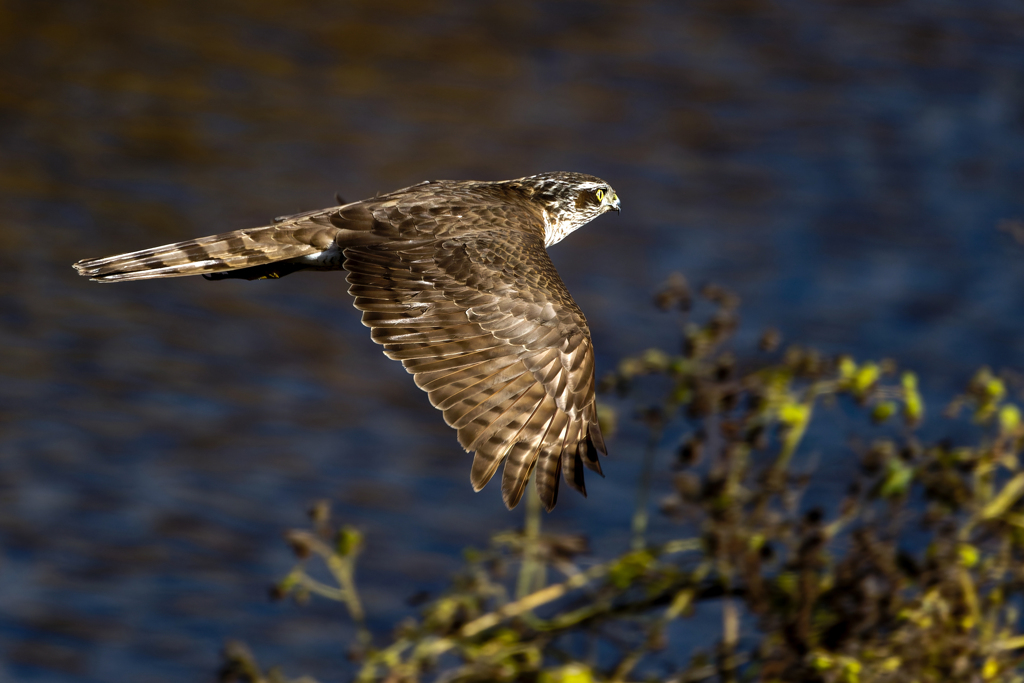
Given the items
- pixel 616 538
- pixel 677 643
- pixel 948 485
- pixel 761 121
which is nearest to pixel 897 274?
pixel 761 121

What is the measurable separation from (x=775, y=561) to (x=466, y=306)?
6.12ft

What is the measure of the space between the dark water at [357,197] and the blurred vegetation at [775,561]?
187 inches

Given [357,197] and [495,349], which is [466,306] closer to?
[495,349]

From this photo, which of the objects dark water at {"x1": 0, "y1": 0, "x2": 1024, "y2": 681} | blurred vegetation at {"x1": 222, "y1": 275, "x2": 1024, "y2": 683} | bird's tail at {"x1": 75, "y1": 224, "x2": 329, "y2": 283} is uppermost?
dark water at {"x1": 0, "y1": 0, "x2": 1024, "y2": 681}

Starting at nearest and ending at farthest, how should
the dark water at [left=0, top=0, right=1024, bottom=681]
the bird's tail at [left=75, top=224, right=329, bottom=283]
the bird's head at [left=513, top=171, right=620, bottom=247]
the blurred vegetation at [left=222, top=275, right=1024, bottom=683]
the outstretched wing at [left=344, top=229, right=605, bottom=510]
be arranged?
the outstretched wing at [left=344, top=229, right=605, bottom=510]
the bird's tail at [left=75, top=224, right=329, bottom=283]
the blurred vegetation at [left=222, top=275, right=1024, bottom=683]
the bird's head at [left=513, top=171, right=620, bottom=247]
the dark water at [left=0, top=0, right=1024, bottom=681]

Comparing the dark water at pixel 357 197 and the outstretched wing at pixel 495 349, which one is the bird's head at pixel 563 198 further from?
the dark water at pixel 357 197

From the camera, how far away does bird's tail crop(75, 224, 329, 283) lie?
473cm

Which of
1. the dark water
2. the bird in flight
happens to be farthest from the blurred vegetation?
the dark water

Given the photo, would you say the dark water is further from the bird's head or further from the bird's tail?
the bird's tail

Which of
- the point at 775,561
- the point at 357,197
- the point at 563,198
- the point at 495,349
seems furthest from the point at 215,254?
the point at 357,197

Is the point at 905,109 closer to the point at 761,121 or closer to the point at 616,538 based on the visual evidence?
the point at 761,121

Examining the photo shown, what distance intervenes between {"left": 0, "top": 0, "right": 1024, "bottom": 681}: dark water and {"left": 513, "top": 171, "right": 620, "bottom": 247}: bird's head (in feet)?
17.2

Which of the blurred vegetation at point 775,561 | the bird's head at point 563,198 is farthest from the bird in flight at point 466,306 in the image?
the blurred vegetation at point 775,561

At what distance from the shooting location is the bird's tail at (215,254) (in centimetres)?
473
